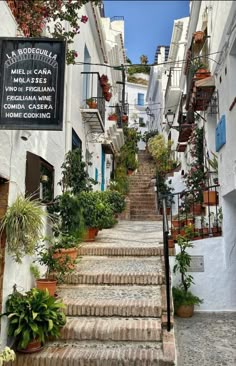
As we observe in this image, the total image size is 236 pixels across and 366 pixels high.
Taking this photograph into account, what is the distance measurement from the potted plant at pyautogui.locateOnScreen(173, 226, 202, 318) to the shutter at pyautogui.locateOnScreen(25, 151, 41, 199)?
3.05 m

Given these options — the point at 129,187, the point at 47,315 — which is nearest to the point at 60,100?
the point at 47,315

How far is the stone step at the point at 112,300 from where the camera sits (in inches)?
189

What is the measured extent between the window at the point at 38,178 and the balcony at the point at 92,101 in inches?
140

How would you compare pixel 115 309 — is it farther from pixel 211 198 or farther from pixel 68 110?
pixel 68 110

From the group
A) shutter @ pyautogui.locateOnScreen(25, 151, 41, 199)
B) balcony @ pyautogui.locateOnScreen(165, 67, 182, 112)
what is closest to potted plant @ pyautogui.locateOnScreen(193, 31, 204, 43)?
shutter @ pyautogui.locateOnScreen(25, 151, 41, 199)

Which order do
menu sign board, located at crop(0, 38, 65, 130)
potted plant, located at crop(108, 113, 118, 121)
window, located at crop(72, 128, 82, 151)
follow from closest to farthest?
1. menu sign board, located at crop(0, 38, 65, 130)
2. window, located at crop(72, 128, 82, 151)
3. potted plant, located at crop(108, 113, 118, 121)

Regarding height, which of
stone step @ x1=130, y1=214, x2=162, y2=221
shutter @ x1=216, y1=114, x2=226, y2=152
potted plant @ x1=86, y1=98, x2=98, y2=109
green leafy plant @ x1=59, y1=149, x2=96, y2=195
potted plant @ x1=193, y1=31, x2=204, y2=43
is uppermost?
potted plant @ x1=193, y1=31, x2=204, y2=43

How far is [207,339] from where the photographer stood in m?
5.30

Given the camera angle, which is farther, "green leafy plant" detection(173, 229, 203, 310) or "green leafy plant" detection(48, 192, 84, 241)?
"green leafy plant" detection(173, 229, 203, 310)

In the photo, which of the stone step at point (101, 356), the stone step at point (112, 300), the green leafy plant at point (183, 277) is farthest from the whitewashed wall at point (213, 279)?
the stone step at point (101, 356)

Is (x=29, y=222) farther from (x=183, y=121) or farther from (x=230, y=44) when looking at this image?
(x=183, y=121)

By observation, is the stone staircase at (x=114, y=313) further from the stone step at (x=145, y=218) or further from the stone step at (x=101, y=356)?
the stone step at (x=145, y=218)

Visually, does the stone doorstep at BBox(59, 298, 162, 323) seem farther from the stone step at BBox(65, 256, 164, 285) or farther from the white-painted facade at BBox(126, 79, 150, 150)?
the white-painted facade at BBox(126, 79, 150, 150)

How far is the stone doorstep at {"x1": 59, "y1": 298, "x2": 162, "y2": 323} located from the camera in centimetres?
478
